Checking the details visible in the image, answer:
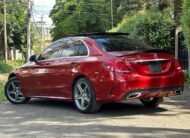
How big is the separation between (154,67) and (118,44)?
964 mm

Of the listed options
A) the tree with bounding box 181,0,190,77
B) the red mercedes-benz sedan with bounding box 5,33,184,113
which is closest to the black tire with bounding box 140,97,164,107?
the red mercedes-benz sedan with bounding box 5,33,184,113

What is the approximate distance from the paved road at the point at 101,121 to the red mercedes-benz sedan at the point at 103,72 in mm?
307

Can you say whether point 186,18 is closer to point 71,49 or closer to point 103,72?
point 71,49

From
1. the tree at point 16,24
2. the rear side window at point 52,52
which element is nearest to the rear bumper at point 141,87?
the rear side window at point 52,52

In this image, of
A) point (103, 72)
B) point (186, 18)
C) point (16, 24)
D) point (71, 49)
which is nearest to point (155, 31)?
point (186, 18)

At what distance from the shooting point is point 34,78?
36.9 feet

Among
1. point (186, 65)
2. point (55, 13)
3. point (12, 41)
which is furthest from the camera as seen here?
point (55, 13)

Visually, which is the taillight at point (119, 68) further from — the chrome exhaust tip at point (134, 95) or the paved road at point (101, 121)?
the paved road at point (101, 121)

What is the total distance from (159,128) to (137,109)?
2228mm

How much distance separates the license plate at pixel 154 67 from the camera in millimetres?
9352

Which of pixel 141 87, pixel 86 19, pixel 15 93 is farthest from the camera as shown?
pixel 86 19

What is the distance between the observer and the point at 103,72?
9.27m

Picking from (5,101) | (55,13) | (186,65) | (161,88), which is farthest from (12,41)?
(161,88)

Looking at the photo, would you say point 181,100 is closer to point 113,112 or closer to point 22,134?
point 113,112
